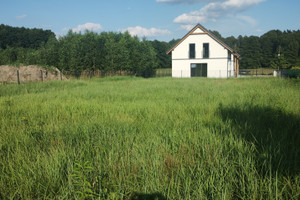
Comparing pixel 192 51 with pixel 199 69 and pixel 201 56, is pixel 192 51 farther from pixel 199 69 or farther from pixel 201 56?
pixel 199 69

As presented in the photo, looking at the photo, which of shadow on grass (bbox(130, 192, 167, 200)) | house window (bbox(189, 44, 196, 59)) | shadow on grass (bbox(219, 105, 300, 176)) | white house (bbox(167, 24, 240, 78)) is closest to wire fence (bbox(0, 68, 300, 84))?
white house (bbox(167, 24, 240, 78))

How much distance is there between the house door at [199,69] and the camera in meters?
33.2

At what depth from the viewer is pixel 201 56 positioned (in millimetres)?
32781

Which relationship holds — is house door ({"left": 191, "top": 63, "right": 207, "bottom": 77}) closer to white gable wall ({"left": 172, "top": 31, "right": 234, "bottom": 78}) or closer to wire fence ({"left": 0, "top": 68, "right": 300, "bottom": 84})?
wire fence ({"left": 0, "top": 68, "right": 300, "bottom": 84})

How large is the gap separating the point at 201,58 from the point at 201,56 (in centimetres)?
31

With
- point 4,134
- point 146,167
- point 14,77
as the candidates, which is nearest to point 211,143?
point 146,167

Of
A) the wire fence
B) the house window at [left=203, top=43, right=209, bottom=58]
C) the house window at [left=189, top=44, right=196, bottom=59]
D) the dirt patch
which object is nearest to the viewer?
the dirt patch

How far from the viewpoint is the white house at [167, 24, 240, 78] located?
104 feet

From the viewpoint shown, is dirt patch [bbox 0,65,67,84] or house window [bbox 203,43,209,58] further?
house window [bbox 203,43,209,58]

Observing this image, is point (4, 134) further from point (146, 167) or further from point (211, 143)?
point (211, 143)

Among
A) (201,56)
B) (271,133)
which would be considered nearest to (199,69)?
(201,56)

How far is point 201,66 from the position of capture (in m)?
33.4

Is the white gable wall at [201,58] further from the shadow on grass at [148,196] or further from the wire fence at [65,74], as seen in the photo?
the shadow on grass at [148,196]

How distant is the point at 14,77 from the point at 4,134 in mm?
17399
